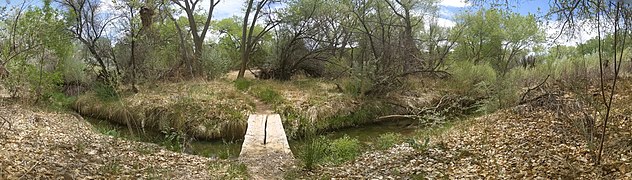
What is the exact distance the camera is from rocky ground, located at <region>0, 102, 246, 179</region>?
16.3ft

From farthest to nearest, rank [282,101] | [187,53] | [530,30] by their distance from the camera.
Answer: [530,30] → [187,53] → [282,101]

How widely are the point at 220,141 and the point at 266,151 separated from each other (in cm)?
332

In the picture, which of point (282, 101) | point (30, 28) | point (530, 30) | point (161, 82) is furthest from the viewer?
point (530, 30)

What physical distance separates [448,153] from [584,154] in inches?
70.0

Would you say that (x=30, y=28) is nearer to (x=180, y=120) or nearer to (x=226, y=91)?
(x=180, y=120)

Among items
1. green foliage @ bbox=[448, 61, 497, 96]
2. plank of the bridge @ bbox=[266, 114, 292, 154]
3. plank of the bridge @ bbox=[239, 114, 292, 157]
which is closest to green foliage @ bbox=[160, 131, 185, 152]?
plank of the bridge @ bbox=[239, 114, 292, 157]

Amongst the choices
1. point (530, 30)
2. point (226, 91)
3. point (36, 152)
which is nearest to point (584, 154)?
point (36, 152)

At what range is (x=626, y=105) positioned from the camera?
7.64 metres

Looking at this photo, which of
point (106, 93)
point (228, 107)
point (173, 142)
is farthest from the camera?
point (106, 93)

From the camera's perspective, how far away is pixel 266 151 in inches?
289

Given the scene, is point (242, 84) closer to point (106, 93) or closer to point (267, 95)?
point (267, 95)

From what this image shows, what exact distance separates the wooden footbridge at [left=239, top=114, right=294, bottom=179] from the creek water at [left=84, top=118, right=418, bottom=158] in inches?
18.3

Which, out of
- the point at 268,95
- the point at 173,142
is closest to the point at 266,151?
the point at 173,142

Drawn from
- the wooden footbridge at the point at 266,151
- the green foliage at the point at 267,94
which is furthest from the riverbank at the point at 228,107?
the wooden footbridge at the point at 266,151
